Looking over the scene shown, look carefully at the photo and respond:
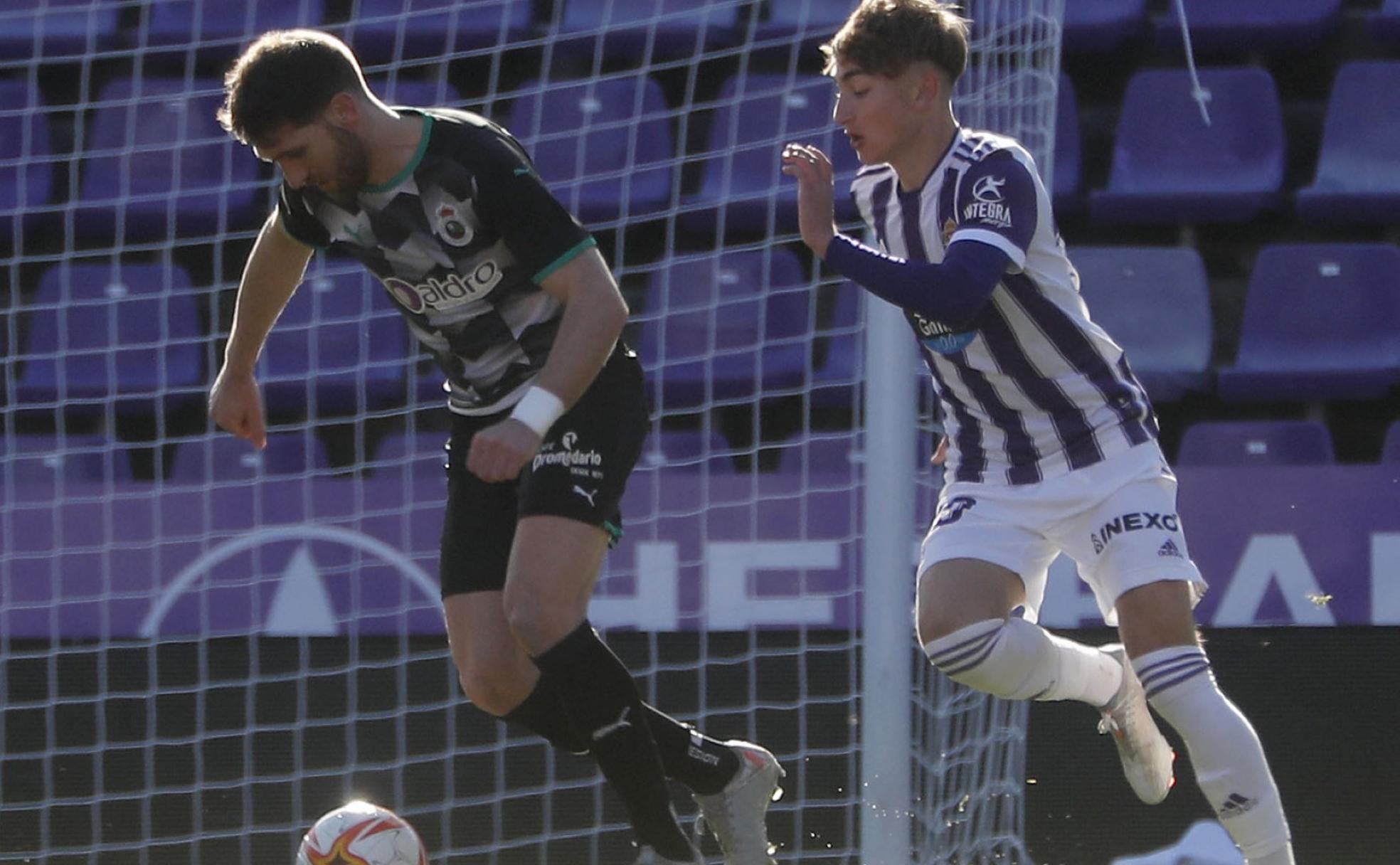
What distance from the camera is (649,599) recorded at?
4.63m

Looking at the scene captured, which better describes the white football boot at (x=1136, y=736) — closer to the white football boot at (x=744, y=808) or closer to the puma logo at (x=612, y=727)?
the white football boot at (x=744, y=808)

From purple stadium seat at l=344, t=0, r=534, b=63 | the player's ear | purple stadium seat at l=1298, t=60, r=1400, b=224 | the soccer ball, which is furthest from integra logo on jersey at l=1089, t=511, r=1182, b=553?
purple stadium seat at l=1298, t=60, r=1400, b=224

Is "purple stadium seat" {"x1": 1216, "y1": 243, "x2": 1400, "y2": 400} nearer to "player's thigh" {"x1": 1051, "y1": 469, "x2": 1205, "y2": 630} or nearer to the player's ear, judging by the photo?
"player's thigh" {"x1": 1051, "y1": 469, "x2": 1205, "y2": 630}

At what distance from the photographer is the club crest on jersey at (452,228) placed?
310cm

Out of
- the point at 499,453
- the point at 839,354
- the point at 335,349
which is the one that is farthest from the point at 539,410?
the point at 839,354

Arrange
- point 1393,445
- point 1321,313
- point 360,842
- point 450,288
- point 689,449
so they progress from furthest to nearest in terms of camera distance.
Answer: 1. point 1321,313
2. point 1393,445
3. point 689,449
4. point 360,842
5. point 450,288

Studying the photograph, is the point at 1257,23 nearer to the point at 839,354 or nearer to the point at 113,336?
the point at 839,354

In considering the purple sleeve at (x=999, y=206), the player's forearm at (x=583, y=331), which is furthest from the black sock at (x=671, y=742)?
the purple sleeve at (x=999, y=206)

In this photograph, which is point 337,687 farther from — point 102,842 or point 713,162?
point 713,162

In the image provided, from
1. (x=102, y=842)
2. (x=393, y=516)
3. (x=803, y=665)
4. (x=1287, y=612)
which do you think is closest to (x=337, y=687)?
(x=393, y=516)

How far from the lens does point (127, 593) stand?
4.62 metres

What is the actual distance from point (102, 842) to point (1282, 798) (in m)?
3.02

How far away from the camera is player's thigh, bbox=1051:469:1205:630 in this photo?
3.25 meters

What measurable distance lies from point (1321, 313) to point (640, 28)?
104 inches
